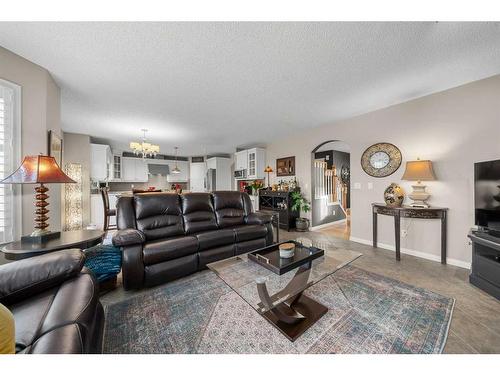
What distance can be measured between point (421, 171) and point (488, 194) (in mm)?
698

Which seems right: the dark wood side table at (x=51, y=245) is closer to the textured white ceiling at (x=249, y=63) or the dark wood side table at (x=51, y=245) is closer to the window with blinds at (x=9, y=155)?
the window with blinds at (x=9, y=155)

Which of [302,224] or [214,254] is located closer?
[214,254]

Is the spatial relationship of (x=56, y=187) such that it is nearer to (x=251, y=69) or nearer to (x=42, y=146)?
(x=42, y=146)

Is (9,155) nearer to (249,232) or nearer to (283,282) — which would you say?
(249,232)

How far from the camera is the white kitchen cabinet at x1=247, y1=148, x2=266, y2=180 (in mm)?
5861

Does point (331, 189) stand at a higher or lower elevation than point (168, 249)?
higher

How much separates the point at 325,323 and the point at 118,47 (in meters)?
2.97

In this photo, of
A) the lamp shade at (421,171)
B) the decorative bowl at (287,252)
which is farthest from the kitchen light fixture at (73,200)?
the lamp shade at (421,171)

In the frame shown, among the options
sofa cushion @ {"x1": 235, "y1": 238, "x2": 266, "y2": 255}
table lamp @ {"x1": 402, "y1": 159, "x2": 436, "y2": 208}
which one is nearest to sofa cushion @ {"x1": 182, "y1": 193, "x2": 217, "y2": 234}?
sofa cushion @ {"x1": 235, "y1": 238, "x2": 266, "y2": 255}

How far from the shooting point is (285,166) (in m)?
5.32

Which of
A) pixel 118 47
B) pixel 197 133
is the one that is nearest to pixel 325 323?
pixel 118 47

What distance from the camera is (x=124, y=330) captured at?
1481 mm

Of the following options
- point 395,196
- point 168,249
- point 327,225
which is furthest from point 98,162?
point 395,196

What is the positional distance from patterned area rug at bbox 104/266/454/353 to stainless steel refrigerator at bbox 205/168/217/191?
5.64 m
